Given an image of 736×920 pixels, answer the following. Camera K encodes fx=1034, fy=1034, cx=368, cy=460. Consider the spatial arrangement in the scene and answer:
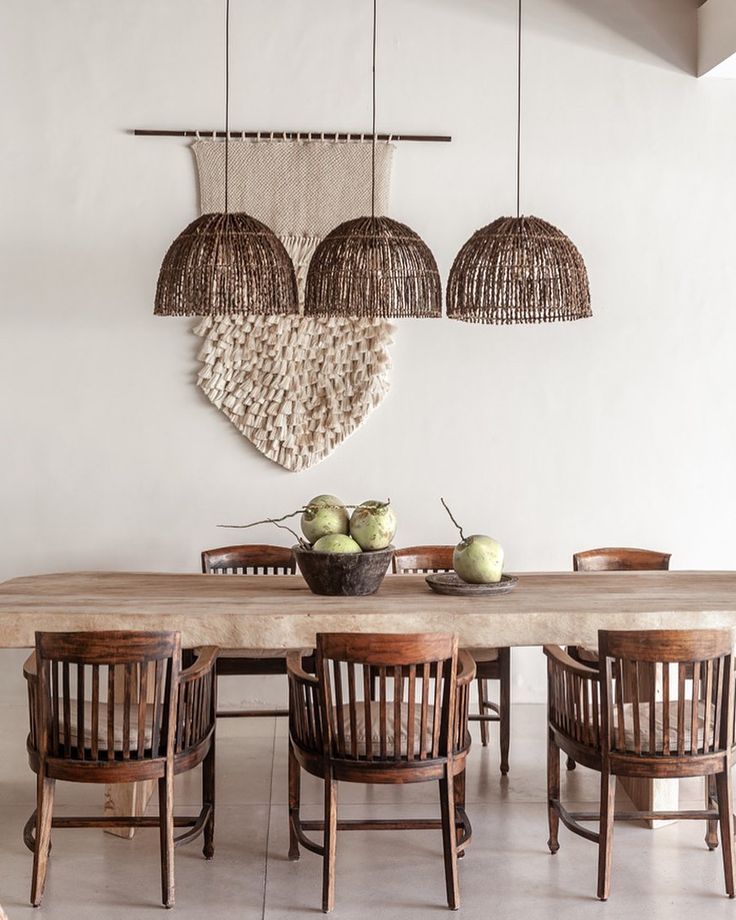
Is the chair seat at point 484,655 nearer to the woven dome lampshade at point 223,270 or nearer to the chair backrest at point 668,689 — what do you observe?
the chair backrest at point 668,689

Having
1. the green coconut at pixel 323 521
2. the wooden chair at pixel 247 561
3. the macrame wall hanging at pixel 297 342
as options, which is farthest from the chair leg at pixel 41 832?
the macrame wall hanging at pixel 297 342

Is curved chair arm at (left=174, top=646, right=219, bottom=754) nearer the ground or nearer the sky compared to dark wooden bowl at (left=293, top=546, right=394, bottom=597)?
nearer the ground

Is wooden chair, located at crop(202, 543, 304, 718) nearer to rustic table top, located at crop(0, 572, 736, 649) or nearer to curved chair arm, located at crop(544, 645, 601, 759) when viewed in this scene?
rustic table top, located at crop(0, 572, 736, 649)

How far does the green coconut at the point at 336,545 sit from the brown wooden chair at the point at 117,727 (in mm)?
550

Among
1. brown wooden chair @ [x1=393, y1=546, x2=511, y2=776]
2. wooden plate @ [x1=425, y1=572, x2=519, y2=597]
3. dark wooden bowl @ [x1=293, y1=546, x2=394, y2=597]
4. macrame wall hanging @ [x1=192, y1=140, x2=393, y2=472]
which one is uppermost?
macrame wall hanging @ [x1=192, y1=140, x2=393, y2=472]

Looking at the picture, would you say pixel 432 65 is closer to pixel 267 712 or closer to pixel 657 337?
pixel 657 337

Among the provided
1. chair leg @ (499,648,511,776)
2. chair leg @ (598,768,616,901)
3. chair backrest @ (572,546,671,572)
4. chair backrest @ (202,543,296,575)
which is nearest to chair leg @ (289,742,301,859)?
chair leg @ (598,768,616,901)

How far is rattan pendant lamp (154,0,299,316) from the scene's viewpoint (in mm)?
3635

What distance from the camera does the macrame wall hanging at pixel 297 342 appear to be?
489 centimetres

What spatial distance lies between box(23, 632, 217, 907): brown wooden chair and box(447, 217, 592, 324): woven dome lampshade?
1.60m

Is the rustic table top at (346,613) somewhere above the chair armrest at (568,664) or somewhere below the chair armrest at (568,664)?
above

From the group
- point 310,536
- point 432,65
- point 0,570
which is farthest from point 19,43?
point 310,536

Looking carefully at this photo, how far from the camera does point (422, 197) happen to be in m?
4.95

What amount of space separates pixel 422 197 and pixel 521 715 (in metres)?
2.52
